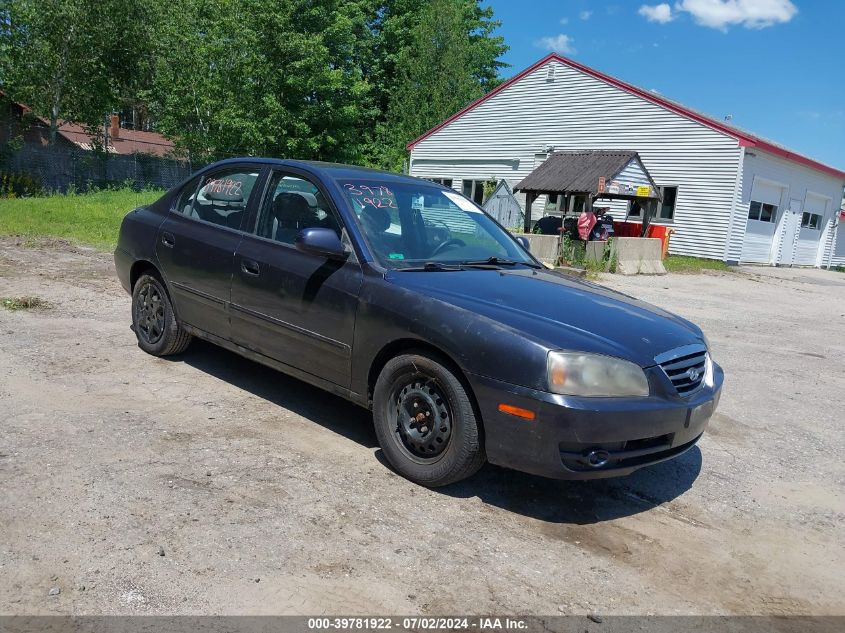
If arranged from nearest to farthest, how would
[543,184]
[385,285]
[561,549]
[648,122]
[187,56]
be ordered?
[561,549] → [385,285] → [543,184] → [648,122] → [187,56]

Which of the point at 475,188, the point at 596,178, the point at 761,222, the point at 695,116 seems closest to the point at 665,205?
the point at 695,116

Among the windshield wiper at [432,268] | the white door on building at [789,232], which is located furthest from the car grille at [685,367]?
the white door on building at [789,232]

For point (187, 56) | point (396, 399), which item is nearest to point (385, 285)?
point (396, 399)

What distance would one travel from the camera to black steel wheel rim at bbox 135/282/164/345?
18.3 feet

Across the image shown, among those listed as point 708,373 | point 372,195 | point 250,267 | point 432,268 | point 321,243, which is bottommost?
point 708,373

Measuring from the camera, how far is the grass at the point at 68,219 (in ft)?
45.2

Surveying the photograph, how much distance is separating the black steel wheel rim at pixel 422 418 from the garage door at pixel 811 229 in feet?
86.1

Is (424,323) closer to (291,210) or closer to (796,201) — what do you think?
(291,210)

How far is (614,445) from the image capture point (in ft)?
10.9

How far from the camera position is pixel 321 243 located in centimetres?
402

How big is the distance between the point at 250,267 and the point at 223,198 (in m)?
0.86

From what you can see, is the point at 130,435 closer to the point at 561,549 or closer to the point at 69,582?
the point at 69,582

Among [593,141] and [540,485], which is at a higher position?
[593,141]

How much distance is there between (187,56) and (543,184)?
20.9 metres
